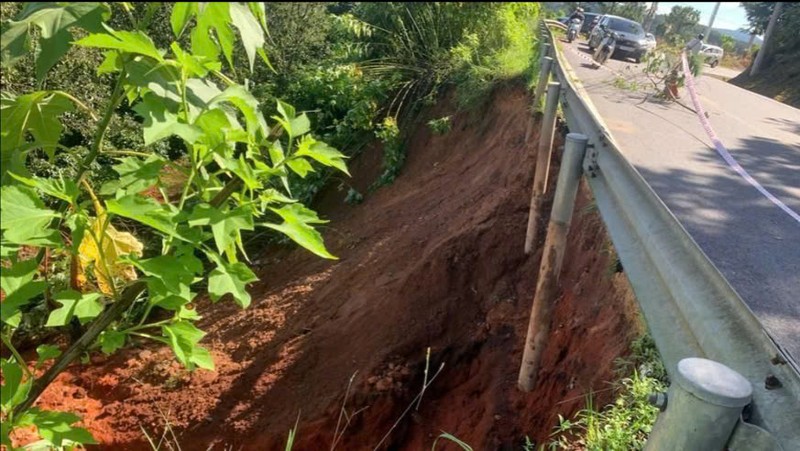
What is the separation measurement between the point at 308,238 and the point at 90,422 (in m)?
5.57

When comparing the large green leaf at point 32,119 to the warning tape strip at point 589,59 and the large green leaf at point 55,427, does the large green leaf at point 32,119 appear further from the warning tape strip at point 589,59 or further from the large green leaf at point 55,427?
the warning tape strip at point 589,59

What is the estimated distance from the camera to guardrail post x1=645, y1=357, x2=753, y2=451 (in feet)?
4.38

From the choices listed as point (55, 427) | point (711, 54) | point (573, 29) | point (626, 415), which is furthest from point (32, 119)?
point (573, 29)

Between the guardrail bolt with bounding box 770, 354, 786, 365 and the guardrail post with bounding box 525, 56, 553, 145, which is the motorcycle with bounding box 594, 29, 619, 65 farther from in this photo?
the guardrail bolt with bounding box 770, 354, 786, 365

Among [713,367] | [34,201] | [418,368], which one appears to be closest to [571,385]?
[418,368]

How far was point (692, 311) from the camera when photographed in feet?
6.08

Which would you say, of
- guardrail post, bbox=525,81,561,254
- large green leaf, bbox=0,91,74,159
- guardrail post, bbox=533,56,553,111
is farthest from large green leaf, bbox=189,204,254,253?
guardrail post, bbox=533,56,553,111

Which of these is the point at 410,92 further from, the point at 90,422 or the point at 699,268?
the point at 699,268

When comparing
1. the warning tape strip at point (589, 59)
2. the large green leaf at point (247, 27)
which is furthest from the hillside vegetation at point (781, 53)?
the warning tape strip at point (589, 59)

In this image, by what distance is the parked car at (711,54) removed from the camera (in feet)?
30.2

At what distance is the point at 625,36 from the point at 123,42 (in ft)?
57.4

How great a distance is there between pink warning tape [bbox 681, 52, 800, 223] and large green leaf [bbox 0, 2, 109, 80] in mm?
5074

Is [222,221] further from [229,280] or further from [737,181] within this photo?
[737,181]

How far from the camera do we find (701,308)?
1824mm
